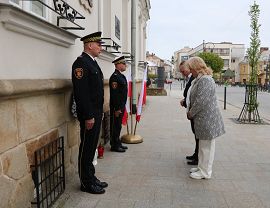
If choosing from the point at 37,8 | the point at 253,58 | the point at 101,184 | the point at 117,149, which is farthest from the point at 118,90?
the point at 253,58

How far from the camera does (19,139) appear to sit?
3.25 metres

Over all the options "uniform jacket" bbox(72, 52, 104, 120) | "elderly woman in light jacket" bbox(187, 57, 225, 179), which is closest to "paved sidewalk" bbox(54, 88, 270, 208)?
"elderly woman in light jacket" bbox(187, 57, 225, 179)

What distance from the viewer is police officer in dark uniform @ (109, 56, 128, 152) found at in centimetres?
655

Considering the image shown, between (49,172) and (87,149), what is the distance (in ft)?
1.89

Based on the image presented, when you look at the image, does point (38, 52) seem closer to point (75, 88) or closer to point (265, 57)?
point (75, 88)

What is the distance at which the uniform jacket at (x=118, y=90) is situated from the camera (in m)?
6.53

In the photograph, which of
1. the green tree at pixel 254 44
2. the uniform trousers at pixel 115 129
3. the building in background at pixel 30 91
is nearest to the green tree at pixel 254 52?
the green tree at pixel 254 44

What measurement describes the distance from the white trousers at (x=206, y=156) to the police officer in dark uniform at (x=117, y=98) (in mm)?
2108

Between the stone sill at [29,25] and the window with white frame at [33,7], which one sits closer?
the stone sill at [29,25]

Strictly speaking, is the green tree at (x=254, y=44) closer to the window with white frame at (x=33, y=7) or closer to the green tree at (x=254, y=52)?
the green tree at (x=254, y=52)

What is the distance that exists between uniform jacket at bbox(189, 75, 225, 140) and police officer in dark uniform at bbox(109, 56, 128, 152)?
1.96 meters

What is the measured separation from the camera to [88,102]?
160 inches

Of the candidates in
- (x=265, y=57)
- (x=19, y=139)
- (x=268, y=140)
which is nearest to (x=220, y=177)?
(x=19, y=139)

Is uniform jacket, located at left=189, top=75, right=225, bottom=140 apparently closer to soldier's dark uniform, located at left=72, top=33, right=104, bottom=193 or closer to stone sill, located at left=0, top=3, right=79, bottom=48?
soldier's dark uniform, located at left=72, top=33, right=104, bottom=193
